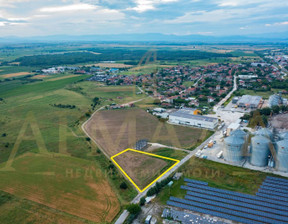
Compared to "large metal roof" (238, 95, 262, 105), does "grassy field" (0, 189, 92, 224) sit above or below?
below

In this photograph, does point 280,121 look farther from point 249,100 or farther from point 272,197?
point 272,197

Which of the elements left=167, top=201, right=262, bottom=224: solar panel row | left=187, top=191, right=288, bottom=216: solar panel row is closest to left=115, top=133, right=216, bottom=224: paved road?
left=167, top=201, right=262, bottom=224: solar panel row

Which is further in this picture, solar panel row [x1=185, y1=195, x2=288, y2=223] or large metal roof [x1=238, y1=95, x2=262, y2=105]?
large metal roof [x1=238, y1=95, x2=262, y2=105]

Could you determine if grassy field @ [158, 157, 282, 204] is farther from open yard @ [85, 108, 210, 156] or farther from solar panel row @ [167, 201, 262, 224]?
open yard @ [85, 108, 210, 156]

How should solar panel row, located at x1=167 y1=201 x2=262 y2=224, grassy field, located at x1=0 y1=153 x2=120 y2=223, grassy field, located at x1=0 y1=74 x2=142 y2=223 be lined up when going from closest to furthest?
solar panel row, located at x1=167 y1=201 x2=262 y2=224 → grassy field, located at x1=0 y1=153 x2=120 y2=223 → grassy field, located at x1=0 y1=74 x2=142 y2=223

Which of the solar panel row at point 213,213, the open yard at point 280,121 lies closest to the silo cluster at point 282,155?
the solar panel row at point 213,213
